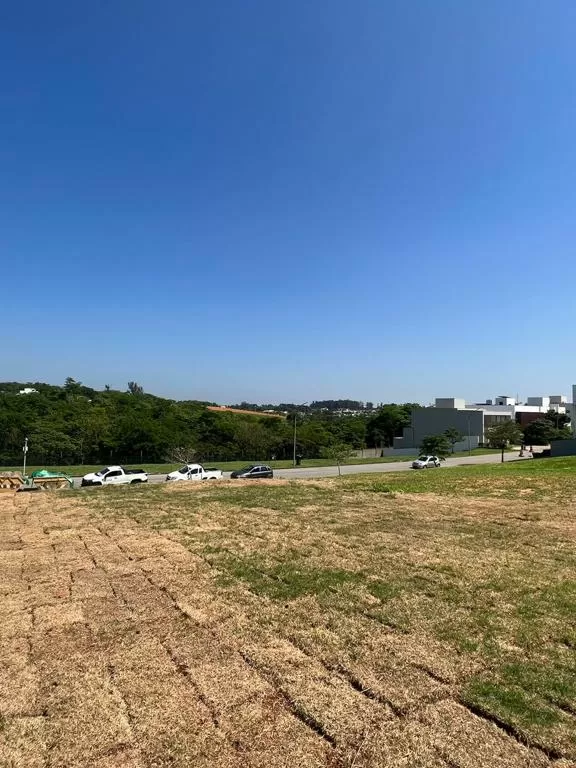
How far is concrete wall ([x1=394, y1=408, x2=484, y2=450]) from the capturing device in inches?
3361

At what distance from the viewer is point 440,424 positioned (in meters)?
86.6

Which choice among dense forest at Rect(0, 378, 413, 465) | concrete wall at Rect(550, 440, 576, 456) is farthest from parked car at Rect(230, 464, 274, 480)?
concrete wall at Rect(550, 440, 576, 456)

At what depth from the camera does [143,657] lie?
15.9ft

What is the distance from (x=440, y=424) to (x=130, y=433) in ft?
172

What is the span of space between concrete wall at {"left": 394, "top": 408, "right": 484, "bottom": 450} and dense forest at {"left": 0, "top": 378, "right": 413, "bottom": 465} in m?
11.2

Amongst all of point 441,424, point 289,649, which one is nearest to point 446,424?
point 441,424

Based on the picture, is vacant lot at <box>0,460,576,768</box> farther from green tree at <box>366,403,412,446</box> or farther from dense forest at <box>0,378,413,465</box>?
green tree at <box>366,403,412,446</box>

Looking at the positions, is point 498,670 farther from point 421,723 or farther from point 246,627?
point 246,627

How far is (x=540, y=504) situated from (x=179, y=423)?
187 feet

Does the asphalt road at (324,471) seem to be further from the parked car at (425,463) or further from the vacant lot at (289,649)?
the vacant lot at (289,649)

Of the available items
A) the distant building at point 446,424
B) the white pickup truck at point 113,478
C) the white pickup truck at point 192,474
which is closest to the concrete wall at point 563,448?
the distant building at point 446,424

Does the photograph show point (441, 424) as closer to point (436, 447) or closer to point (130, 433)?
point (436, 447)

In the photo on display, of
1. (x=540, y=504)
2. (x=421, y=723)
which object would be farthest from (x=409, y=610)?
(x=540, y=504)

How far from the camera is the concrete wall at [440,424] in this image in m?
85.4
